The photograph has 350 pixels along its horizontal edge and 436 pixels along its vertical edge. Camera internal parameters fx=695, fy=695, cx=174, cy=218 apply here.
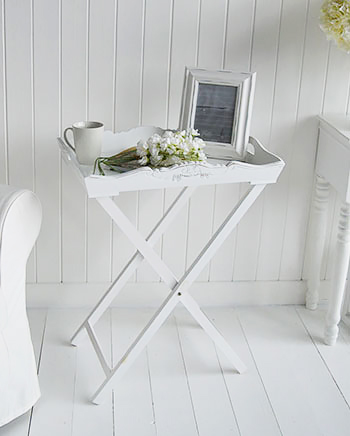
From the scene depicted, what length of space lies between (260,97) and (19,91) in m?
0.87

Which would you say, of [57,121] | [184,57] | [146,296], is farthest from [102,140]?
[146,296]

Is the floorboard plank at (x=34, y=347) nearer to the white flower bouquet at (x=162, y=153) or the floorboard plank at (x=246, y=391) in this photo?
the floorboard plank at (x=246, y=391)

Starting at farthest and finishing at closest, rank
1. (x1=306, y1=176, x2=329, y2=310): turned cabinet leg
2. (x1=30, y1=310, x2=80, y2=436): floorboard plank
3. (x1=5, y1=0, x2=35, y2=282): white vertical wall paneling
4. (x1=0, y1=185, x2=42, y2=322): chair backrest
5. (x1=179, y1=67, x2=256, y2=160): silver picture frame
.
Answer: (x1=306, y1=176, x2=329, y2=310): turned cabinet leg, (x1=5, y1=0, x2=35, y2=282): white vertical wall paneling, (x1=179, y1=67, x2=256, y2=160): silver picture frame, (x1=30, y1=310, x2=80, y2=436): floorboard plank, (x1=0, y1=185, x2=42, y2=322): chair backrest

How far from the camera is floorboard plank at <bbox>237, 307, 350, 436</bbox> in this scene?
7.00 ft

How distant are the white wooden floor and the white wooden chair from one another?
0.10 metres

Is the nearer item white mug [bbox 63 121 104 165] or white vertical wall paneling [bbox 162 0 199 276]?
white mug [bbox 63 121 104 165]

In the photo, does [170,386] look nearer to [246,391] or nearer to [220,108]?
[246,391]

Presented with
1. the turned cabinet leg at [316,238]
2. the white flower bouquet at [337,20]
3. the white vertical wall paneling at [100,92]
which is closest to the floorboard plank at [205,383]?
the white vertical wall paneling at [100,92]

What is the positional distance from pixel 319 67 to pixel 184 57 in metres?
0.50

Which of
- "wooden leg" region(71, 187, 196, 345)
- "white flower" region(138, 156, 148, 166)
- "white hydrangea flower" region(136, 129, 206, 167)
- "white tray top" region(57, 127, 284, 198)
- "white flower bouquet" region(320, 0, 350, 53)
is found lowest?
"wooden leg" region(71, 187, 196, 345)

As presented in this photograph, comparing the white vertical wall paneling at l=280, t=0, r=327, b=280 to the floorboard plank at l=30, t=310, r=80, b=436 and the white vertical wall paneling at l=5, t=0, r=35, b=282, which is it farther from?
the white vertical wall paneling at l=5, t=0, r=35, b=282

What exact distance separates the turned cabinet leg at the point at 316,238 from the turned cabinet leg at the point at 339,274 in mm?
199

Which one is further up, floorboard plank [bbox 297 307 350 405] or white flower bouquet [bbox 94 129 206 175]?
white flower bouquet [bbox 94 129 206 175]

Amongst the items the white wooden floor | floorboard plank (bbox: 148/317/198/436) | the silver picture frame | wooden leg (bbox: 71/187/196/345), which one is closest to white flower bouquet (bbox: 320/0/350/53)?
the silver picture frame
